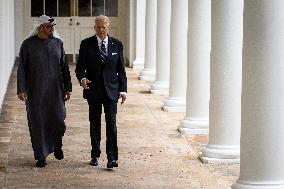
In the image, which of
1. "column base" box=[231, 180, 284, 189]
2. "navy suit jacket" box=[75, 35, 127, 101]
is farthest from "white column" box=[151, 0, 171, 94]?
"column base" box=[231, 180, 284, 189]

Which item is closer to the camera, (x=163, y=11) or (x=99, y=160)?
(x=99, y=160)

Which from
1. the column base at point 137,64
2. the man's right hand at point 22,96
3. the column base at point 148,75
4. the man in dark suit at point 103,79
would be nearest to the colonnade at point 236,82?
the man in dark suit at point 103,79

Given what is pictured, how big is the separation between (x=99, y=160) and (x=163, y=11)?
9409mm

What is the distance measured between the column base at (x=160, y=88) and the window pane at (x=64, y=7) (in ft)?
33.7

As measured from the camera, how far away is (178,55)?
17.8 m

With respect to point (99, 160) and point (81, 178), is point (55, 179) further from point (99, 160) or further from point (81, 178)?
point (99, 160)

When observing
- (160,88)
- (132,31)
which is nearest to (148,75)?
(160,88)

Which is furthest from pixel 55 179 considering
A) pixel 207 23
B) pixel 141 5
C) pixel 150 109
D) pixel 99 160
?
pixel 141 5

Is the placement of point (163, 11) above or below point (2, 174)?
above

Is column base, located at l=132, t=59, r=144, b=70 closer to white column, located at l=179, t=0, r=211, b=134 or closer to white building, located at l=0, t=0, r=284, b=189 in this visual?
white building, located at l=0, t=0, r=284, b=189

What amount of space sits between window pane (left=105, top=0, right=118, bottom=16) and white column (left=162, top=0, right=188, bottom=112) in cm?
1358

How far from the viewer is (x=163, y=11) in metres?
21.0

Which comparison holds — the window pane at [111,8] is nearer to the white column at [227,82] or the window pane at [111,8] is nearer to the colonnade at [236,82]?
the colonnade at [236,82]

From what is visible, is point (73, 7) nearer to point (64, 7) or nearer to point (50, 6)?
point (64, 7)
